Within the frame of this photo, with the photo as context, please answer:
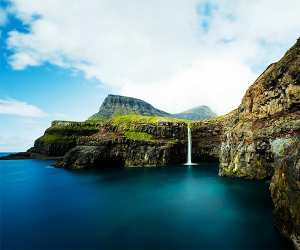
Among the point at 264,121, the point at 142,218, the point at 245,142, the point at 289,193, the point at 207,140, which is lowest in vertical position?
the point at 142,218

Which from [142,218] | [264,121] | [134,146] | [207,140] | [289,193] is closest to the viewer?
[289,193]

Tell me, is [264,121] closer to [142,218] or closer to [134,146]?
[142,218]

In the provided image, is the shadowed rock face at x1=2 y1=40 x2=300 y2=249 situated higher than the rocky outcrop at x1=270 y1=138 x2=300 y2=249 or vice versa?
the shadowed rock face at x1=2 y1=40 x2=300 y2=249

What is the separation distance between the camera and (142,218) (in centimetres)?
3675

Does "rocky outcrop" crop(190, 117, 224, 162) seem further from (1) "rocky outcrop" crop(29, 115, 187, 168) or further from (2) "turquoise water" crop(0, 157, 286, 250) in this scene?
(2) "turquoise water" crop(0, 157, 286, 250)

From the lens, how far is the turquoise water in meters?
27.9

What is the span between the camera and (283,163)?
2725 centimetres

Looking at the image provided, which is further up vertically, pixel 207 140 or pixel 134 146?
pixel 207 140

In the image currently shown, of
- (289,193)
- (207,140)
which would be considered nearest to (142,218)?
(289,193)

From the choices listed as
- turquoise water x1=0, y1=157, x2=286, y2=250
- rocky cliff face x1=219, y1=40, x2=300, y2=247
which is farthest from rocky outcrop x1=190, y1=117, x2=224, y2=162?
turquoise water x1=0, y1=157, x2=286, y2=250

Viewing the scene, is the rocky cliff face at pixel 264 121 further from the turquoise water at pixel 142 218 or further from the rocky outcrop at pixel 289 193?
the rocky outcrop at pixel 289 193

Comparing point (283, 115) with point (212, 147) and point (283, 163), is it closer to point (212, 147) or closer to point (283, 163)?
point (283, 163)

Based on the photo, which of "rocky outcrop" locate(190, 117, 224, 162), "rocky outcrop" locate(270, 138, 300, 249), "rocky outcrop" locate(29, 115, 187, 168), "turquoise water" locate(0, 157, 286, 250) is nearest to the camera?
"rocky outcrop" locate(270, 138, 300, 249)

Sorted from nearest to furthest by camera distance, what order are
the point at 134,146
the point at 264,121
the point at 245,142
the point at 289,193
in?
1. the point at 289,193
2. the point at 264,121
3. the point at 245,142
4. the point at 134,146
